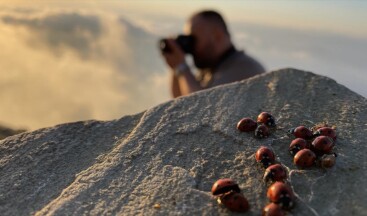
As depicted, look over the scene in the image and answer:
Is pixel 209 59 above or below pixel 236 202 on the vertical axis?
below

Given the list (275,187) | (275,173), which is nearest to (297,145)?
(275,173)

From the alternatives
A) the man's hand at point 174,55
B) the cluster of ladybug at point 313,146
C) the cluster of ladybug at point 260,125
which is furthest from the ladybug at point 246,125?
the man's hand at point 174,55

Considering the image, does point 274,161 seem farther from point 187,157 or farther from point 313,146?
point 187,157

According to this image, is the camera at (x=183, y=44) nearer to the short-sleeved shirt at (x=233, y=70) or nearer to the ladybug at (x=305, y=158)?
the short-sleeved shirt at (x=233, y=70)

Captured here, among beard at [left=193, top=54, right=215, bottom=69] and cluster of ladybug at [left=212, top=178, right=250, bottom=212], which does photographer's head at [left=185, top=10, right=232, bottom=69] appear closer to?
beard at [left=193, top=54, right=215, bottom=69]

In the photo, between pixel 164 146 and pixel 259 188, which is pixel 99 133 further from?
pixel 259 188

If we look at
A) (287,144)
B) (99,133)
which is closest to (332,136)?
(287,144)

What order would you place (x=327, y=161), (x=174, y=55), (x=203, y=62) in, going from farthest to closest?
(x=203, y=62)
(x=174, y=55)
(x=327, y=161)
